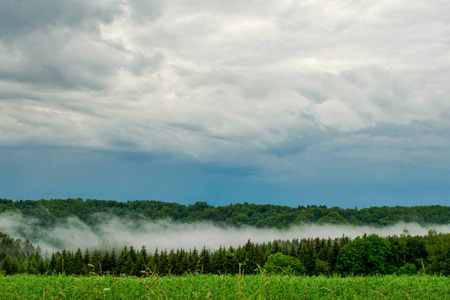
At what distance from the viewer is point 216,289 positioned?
399 inches

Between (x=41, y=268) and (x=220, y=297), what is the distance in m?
93.3

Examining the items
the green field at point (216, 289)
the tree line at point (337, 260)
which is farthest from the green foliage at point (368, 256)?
the green field at point (216, 289)

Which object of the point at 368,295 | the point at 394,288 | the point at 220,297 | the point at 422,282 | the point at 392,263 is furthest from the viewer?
the point at 392,263

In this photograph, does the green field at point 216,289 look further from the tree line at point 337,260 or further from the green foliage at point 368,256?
the green foliage at point 368,256

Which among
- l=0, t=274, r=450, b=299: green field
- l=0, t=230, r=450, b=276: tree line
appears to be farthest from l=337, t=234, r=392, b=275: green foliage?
l=0, t=274, r=450, b=299: green field

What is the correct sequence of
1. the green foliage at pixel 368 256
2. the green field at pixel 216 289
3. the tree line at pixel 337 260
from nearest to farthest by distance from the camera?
the green field at pixel 216 289 < the tree line at pixel 337 260 < the green foliage at pixel 368 256

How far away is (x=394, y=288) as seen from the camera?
468 inches

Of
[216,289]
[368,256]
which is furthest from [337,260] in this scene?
[216,289]

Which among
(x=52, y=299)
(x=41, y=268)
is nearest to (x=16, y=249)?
(x=41, y=268)

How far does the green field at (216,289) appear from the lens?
9.52m

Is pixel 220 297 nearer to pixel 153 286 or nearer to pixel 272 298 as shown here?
pixel 272 298

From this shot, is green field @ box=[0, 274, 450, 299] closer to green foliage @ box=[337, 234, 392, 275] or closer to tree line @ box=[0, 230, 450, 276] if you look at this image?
tree line @ box=[0, 230, 450, 276]

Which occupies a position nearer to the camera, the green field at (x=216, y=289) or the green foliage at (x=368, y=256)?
the green field at (x=216, y=289)

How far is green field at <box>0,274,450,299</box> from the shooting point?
31.2 ft
